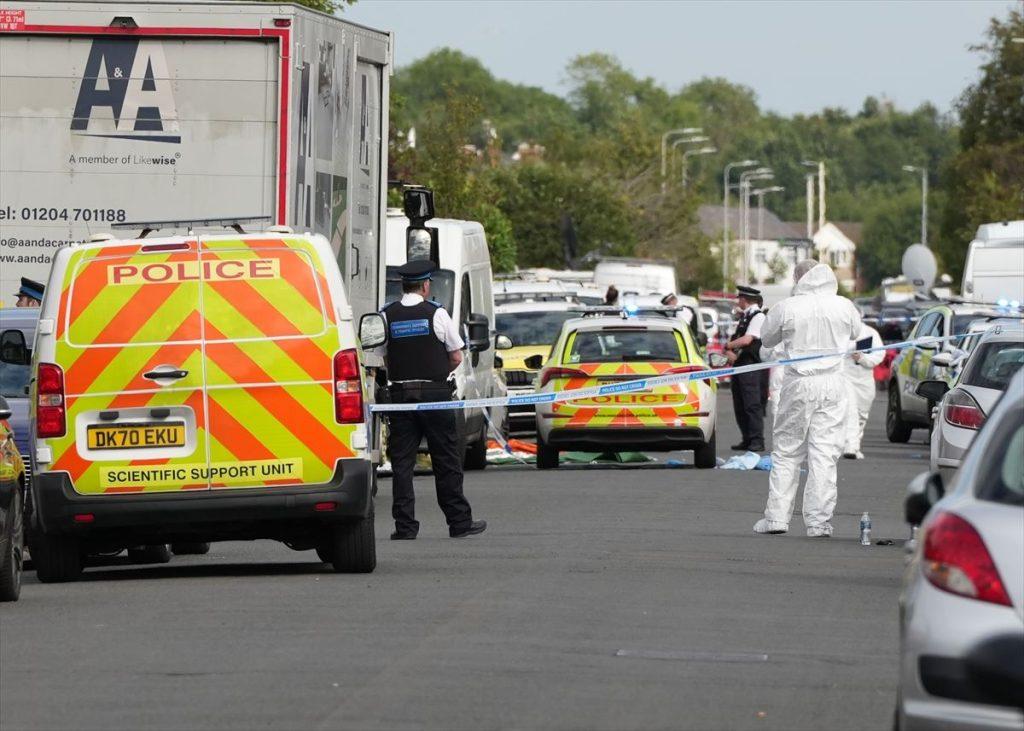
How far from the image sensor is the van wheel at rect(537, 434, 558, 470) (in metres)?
23.7

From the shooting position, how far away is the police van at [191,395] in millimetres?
12180

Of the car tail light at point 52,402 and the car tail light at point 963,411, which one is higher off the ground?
the car tail light at point 52,402

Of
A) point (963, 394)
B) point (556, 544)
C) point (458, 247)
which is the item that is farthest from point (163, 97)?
point (458, 247)

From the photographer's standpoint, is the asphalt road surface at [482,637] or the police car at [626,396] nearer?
the asphalt road surface at [482,637]

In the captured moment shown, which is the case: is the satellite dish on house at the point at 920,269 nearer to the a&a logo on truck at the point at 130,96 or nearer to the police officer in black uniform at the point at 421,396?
the a&a logo on truck at the point at 130,96

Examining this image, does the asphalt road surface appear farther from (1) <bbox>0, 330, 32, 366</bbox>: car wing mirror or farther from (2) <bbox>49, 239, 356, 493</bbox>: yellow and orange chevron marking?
(1) <bbox>0, 330, 32, 366</bbox>: car wing mirror

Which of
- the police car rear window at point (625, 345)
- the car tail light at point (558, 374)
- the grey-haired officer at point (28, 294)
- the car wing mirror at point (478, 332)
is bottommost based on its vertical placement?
the car tail light at point (558, 374)

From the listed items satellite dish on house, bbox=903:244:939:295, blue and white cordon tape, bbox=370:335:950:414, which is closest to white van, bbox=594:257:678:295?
satellite dish on house, bbox=903:244:939:295

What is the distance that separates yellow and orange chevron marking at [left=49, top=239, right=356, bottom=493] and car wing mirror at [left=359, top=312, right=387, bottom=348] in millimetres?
1741

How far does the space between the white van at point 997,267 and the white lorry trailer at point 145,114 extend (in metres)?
23.7

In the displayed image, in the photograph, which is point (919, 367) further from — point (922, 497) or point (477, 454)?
point (922, 497)

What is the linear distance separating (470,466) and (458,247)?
2.46 m

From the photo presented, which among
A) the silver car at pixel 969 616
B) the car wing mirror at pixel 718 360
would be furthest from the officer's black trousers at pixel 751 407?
the silver car at pixel 969 616

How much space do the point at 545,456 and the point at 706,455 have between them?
1.63 metres
